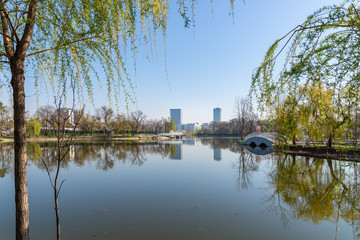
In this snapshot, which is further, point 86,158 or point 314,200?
point 86,158

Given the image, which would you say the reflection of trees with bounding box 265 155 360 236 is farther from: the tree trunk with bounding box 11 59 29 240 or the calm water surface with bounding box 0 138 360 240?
the tree trunk with bounding box 11 59 29 240

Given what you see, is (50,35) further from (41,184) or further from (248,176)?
(248,176)

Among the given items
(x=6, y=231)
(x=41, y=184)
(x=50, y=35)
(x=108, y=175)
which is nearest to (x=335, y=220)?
(x=50, y=35)

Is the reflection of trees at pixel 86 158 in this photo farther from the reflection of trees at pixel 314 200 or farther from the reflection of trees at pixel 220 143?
the reflection of trees at pixel 220 143

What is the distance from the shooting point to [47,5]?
7.45 ft

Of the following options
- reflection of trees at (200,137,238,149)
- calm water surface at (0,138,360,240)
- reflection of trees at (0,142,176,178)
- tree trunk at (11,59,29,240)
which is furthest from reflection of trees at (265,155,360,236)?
reflection of trees at (200,137,238,149)

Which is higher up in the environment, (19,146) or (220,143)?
(19,146)

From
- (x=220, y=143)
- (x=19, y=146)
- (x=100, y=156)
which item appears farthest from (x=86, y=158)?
(x=220, y=143)

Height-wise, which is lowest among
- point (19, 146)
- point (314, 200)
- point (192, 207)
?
point (314, 200)

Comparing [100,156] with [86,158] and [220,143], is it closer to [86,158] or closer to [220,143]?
[86,158]

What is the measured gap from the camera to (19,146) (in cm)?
252

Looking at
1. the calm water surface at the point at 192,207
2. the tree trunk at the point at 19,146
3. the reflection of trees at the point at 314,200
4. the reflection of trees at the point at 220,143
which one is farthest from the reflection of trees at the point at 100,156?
the reflection of trees at the point at 220,143

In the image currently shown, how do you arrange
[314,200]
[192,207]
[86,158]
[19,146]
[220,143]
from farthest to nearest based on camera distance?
[220,143], [86,158], [314,200], [192,207], [19,146]

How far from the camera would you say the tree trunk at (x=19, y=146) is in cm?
247
